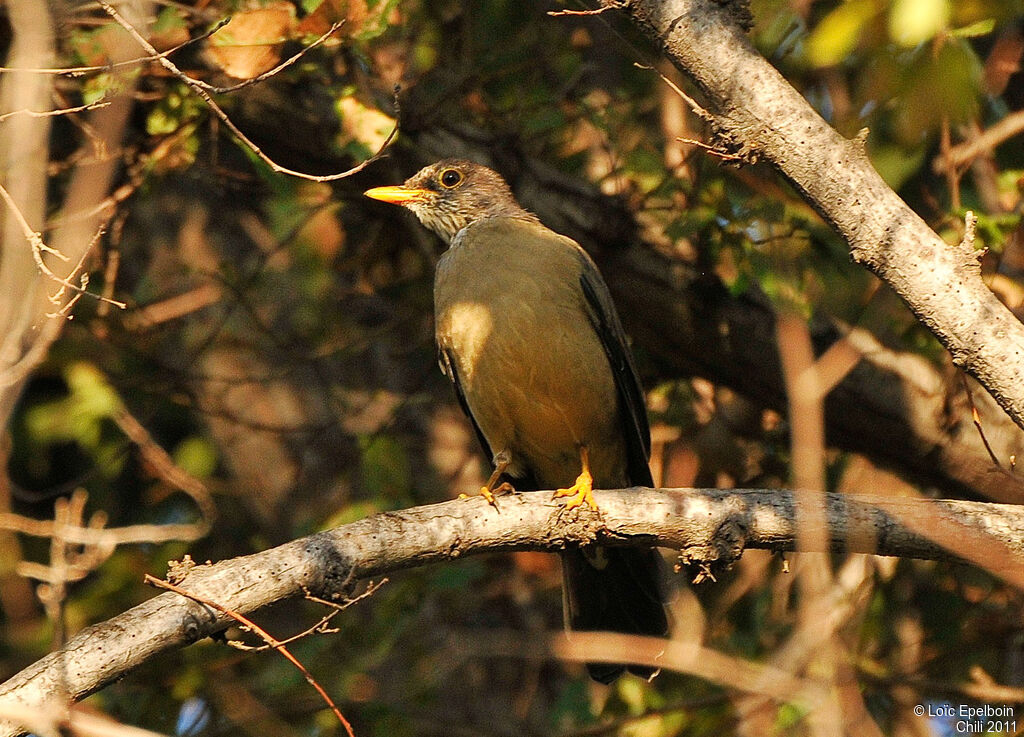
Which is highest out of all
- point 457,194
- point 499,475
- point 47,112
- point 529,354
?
point 47,112

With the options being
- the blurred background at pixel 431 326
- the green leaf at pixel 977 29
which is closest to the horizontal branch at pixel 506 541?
the blurred background at pixel 431 326

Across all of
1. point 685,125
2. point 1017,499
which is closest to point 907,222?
point 1017,499

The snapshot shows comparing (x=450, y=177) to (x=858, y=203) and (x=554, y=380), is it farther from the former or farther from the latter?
(x=858, y=203)

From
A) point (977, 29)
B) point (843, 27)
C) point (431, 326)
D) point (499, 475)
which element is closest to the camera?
point (843, 27)

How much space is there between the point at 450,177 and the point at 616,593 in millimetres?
2336

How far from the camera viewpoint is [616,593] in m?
5.76

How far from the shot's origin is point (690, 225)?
570cm

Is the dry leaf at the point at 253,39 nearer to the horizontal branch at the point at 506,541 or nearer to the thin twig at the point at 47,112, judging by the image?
the thin twig at the point at 47,112

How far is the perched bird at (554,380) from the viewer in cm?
538

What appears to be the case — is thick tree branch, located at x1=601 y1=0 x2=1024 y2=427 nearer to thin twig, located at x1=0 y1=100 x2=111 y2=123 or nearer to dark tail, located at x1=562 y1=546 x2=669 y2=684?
thin twig, located at x1=0 y1=100 x2=111 y2=123

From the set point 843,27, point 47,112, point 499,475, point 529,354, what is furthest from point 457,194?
point 843,27

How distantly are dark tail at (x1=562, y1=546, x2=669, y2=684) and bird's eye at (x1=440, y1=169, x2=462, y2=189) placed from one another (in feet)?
6.70

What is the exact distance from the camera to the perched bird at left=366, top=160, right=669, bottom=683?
5.38 m

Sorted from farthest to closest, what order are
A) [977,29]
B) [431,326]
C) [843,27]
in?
1. [431,326]
2. [977,29]
3. [843,27]
